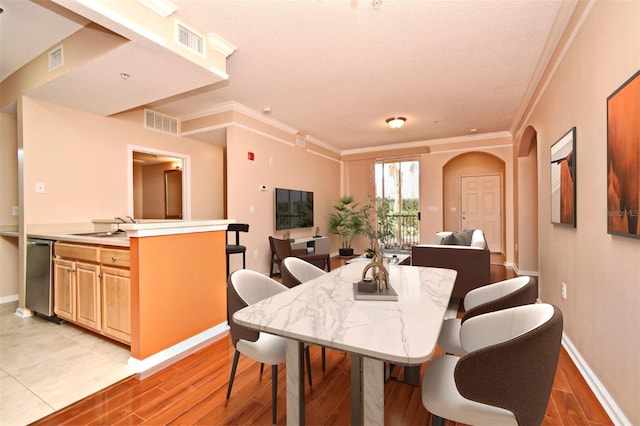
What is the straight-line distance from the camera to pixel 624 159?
1527 mm

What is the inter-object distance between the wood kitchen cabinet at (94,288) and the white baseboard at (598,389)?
3179 millimetres

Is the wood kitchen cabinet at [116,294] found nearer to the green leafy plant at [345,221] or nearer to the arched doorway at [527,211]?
the green leafy plant at [345,221]

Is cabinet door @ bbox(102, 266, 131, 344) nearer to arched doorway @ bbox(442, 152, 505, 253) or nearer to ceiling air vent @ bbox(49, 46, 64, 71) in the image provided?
ceiling air vent @ bbox(49, 46, 64, 71)

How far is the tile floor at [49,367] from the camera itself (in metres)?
1.79

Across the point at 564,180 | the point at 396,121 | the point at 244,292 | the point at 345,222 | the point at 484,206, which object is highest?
the point at 396,121

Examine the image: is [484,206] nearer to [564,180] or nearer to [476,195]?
[476,195]

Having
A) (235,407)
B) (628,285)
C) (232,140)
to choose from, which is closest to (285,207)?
(232,140)

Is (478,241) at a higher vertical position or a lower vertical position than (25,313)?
higher

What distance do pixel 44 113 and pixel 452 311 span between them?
209 inches

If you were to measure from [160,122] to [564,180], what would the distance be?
5.24 meters

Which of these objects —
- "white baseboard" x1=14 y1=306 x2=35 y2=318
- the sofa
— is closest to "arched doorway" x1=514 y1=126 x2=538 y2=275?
the sofa

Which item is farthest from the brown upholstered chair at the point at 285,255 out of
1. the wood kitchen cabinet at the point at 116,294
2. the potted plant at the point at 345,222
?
the wood kitchen cabinet at the point at 116,294

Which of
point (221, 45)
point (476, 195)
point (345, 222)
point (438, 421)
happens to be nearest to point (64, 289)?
point (221, 45)

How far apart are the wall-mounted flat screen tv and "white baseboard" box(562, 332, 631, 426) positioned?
13.9 feet
